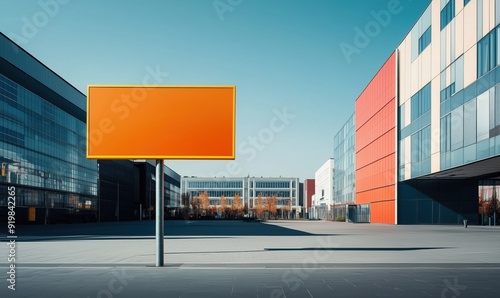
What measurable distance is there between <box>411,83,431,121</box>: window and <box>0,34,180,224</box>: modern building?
45.3 m

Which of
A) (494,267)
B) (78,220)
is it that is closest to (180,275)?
(494,267)

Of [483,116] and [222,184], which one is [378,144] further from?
[222,184]

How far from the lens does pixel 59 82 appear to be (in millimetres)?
78375

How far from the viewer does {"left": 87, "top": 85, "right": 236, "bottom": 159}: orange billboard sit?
55.4 feet

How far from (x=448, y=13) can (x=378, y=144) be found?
94.0 feet

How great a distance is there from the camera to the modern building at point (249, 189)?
18038 centimetres

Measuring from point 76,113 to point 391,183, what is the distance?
171 feet

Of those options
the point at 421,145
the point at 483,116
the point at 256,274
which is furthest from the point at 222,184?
the point at 256,274

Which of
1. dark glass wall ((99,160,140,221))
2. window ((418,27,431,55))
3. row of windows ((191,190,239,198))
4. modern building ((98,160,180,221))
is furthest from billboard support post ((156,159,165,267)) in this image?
row of windows ((191,190,239,198))

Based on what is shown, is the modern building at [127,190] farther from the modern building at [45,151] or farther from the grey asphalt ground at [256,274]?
the grey asphalt ground at [256,274]

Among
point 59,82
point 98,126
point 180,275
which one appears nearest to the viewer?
point 180,275

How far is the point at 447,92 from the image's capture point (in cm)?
4728

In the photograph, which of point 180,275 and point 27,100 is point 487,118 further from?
point 27,100

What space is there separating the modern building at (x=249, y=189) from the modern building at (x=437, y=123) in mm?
96893
